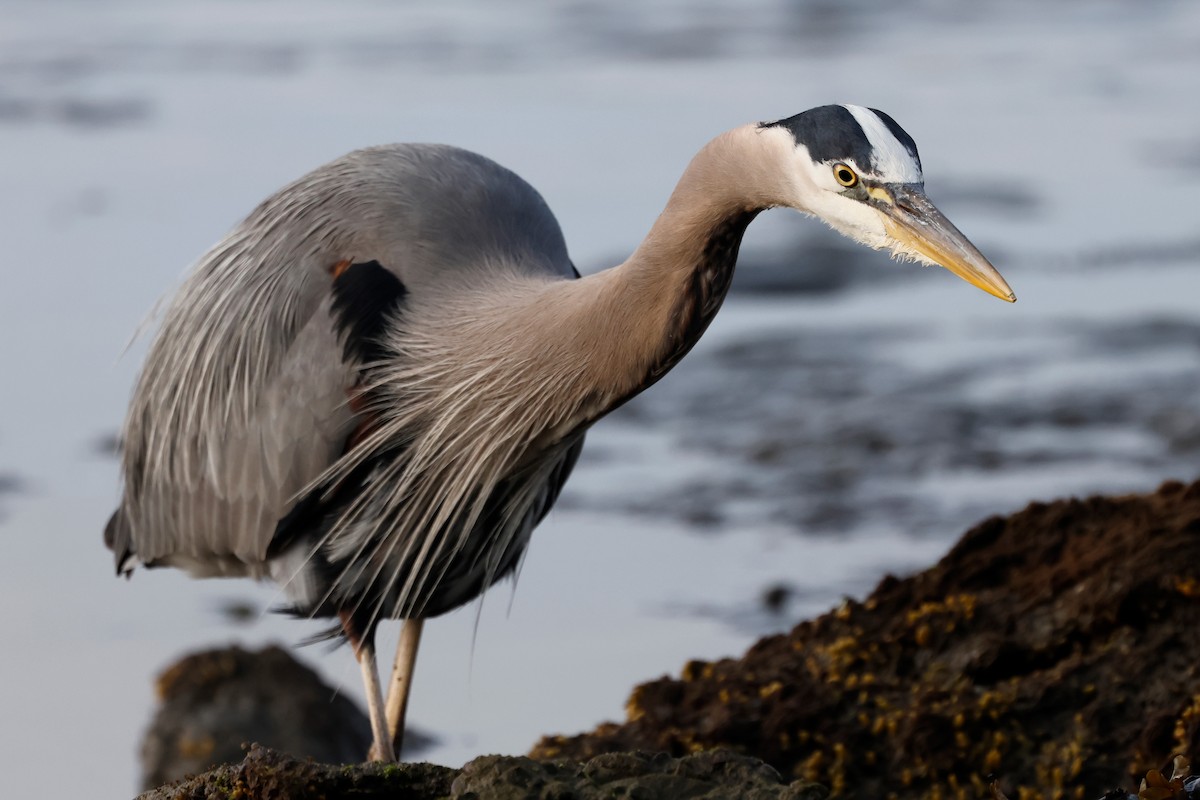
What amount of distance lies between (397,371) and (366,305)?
25cm

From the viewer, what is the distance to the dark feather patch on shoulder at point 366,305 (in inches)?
211

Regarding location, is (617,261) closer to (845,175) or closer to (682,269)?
(682,269)

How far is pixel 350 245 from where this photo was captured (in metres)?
5.55

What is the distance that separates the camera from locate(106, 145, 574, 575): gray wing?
5.45 meters

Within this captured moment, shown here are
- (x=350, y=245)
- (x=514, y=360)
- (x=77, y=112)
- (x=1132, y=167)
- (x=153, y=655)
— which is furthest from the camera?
(x=77, y=112)

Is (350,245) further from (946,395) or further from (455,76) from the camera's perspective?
(455,76)

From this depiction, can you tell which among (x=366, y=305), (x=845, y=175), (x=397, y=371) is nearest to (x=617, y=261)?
(x=366, y=305)

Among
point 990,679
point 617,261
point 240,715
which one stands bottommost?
point 990,679

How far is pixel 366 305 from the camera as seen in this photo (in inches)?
212

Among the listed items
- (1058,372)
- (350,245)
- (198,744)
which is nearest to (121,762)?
(198,744)

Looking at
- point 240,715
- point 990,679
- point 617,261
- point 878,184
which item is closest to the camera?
point 878,184

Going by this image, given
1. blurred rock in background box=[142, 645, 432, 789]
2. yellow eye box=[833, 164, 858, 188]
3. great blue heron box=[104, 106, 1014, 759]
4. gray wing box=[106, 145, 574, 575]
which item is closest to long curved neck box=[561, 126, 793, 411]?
great blue heron box=[104, 106, 1014, 759]

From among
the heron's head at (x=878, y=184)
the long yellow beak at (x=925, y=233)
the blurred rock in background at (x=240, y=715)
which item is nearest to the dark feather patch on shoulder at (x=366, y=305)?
the blurred rock in background at (x=240, y=715)

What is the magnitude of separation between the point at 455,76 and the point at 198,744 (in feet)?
38.5
